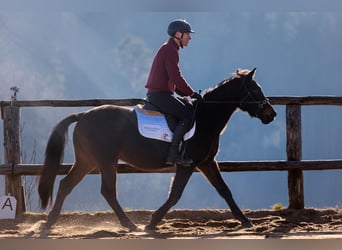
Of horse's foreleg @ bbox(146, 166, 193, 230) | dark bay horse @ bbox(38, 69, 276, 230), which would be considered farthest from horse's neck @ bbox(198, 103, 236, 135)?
horse's foreleg @ bbox(146, 166, 193, 230)

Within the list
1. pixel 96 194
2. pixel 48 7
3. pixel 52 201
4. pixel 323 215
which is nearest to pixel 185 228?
pixel 96 194

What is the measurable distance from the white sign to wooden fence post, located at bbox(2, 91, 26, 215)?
500mm

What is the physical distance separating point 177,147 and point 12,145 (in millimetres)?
2018

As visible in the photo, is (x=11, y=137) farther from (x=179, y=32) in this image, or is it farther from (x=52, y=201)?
(x=179, y=32)

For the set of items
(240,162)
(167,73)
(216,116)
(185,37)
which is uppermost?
(185,37)

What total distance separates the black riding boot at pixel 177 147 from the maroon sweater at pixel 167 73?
0.89 ft

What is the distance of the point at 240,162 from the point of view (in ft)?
16.1

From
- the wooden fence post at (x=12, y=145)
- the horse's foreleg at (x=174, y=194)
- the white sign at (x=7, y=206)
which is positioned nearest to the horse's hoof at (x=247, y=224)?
the horse's foreleg at (x=174, y=194)

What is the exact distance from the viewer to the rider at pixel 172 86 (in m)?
3.75

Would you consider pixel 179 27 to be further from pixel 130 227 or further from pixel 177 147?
pixel 130 227

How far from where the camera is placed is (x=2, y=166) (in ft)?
16.0

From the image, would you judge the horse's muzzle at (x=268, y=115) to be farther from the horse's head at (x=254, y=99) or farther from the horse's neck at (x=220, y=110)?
the horse's neck at (x=220, y=110)

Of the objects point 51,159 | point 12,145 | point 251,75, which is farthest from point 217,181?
point 12,145

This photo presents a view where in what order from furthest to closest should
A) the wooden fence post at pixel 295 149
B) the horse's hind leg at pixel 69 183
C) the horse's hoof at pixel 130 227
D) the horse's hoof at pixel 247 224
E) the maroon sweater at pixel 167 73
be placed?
the wooden fence post at pixel 295 149 < the horse's hind leg at pixel 69 183 < the horse's hoof at pixel 247 224 < the horse's hoof at pixel 130 227 < the maroon sweater at pixel 167 73
